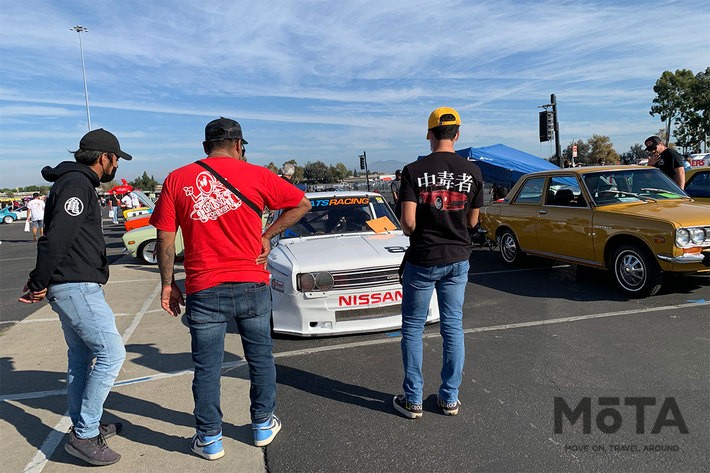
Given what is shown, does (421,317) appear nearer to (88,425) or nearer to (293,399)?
(293,399)

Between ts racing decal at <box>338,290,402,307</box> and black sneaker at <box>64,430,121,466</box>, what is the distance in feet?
7.28

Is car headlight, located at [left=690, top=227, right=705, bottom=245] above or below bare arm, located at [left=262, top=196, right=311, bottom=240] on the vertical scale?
below

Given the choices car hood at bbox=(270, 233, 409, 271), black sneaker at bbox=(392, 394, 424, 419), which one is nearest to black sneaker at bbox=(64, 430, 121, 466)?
black sneaker at bbox=(392, 394, 424, 419)

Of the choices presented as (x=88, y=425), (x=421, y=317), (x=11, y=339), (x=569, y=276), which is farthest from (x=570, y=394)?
(x=11, y=339)

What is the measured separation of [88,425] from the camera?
279cm

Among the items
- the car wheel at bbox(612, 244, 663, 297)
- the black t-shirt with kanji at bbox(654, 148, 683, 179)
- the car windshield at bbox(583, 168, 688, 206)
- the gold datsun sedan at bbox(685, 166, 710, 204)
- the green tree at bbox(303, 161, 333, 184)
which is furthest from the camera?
the green tree at bbox(303, 161, 333, 184)

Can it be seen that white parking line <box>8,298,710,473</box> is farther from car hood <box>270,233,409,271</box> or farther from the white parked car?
car hood <box>270,233,409,271</box>

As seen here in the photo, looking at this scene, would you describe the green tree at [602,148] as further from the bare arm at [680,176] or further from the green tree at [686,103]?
the bare arm at [680,176]

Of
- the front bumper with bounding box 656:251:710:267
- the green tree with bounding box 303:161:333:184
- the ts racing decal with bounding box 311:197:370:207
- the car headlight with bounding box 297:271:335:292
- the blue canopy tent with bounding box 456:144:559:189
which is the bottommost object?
the front bumper with bounding box 656:251:710:267

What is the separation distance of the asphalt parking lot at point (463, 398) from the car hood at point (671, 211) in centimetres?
97

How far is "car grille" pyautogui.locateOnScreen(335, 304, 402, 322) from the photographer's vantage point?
14.8 ft

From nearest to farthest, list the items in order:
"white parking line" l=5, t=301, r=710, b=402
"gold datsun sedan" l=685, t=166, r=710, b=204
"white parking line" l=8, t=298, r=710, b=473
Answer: "white parking line" l=8, t=298, r=710, b=473, "white parking line" l=5, t=301, r=710, b=402, "gold datsun sedan" l=685, t=166, r=710, b=204

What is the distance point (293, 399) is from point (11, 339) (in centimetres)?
398

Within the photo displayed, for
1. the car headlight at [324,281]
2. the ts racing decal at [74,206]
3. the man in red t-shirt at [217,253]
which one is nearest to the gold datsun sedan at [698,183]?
the car headlight at [324,281]
